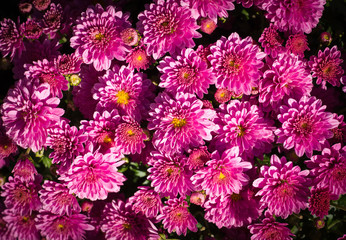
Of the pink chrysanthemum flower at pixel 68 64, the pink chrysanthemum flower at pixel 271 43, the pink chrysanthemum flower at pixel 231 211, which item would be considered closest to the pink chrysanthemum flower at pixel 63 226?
the pink chrysanthemum flower at pixel 231 211

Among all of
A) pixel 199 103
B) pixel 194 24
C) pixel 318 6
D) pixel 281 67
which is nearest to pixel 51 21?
pixel 194 24

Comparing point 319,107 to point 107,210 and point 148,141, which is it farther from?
point 107,210

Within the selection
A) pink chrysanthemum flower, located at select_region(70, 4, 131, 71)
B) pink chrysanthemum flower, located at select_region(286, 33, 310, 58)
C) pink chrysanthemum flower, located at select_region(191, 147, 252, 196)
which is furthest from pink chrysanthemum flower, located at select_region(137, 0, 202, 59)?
pink chrysanthemum flower, located at select_region(191, 147, 252, 196)

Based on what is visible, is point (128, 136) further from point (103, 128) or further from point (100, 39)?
point (100, 39)

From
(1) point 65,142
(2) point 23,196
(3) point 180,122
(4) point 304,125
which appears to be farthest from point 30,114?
(4) point 304,125

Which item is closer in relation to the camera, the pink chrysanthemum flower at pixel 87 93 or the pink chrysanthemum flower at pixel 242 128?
the pink chrysanthemum flower at pixel 242 128

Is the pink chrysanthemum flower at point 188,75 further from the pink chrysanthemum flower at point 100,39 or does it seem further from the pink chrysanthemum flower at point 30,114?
the pink chrysanthemum flower at point 30,114

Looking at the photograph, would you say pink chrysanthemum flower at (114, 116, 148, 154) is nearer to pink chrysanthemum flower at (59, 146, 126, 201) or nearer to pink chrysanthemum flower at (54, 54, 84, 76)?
pink chrysanthemum flower at (59, 146, 126, 201)

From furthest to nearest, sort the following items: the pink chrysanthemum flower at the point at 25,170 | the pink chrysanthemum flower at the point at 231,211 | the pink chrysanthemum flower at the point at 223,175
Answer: the pink chrysanthemum flower at the point at 25,170 < the pink chrysanthemum flower at the point at 231,211 < the pink chrysanthemum flower at the point at 223,175
